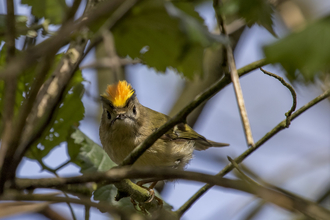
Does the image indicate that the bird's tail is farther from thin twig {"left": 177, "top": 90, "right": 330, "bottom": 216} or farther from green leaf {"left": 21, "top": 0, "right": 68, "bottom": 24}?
green leaf {"left": 21, "top": 0, "right": 68, "bottom": 24}

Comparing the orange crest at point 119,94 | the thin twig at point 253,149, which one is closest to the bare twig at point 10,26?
the thin twig at point 253,149

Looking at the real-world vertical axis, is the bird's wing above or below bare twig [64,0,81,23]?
above

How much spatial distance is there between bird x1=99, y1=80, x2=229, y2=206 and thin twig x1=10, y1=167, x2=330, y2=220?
203cm

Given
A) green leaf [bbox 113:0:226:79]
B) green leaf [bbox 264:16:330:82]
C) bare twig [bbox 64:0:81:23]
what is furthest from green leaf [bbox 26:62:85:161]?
green leaf [bbox 264:16:330:82]

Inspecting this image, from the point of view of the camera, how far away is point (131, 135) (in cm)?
315

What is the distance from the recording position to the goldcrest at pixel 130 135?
3041 millimetres

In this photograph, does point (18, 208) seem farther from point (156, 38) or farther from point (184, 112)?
point (156, 38)

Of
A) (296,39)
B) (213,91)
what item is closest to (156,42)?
(213,91)

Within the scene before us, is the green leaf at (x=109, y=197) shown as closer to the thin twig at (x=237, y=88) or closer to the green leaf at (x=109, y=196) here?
the green leaf at (x=109, y=196)

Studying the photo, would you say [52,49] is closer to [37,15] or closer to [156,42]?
[156,42]

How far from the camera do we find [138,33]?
180 centimetres

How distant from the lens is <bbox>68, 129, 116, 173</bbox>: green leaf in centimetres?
237

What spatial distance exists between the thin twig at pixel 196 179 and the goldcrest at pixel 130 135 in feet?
6.71

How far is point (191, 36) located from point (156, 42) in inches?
31.8
